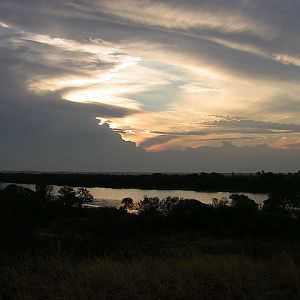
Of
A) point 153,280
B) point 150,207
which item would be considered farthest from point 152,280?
point 150,207

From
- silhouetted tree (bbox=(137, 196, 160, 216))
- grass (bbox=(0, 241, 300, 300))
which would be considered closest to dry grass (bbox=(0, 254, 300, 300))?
grass (bbox=(0, 241, 300, 300))

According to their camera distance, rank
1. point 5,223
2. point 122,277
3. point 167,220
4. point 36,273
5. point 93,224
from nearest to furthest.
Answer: point 122,277
point 36,273
point 5,223
point 93,224
point 167,220

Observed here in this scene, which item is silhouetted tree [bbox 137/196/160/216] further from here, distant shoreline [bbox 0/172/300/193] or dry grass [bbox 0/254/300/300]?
distant shoreline [bbox 0/172/300/193]

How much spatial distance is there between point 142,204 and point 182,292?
37784 millimetres

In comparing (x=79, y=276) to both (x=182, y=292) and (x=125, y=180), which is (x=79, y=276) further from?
(x=125, y=180)

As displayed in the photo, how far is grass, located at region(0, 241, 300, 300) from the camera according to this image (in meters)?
6.85

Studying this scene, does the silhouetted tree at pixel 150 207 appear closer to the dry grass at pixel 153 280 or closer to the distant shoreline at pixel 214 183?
the dry grass at pixel 153 280

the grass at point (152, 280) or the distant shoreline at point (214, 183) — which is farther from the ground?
the distant shoreline at point (214, 183)

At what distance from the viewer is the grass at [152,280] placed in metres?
6.85

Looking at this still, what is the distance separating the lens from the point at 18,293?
6621 millimetres

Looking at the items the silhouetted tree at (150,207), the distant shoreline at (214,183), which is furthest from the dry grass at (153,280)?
the distant shoreline at (214,183)

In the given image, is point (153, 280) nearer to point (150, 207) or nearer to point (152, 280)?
point (152, 280)

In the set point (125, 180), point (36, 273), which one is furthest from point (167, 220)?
point (125, 180)

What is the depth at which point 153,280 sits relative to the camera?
7.67 m
